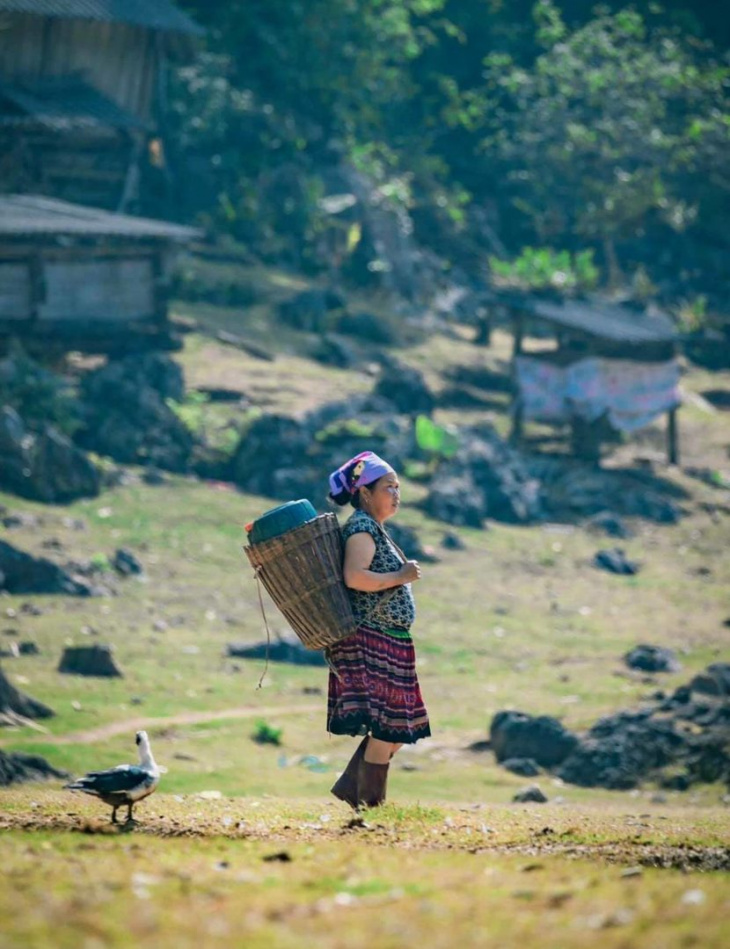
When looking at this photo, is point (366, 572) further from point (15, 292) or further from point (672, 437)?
point (672, 437)

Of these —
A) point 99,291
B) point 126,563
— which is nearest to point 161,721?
point 126,563

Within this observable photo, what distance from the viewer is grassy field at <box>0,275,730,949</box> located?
257 inches

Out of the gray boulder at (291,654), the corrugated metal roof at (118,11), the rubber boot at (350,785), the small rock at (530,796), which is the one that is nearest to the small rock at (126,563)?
the gray boulder at (291,654)

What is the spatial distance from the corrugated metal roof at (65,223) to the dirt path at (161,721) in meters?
12.0

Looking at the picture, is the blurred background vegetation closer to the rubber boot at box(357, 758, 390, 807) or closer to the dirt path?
the dirt path

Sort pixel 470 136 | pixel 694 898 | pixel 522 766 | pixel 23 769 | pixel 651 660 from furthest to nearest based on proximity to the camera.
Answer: pixel 470 136 < pixel 651 660 < pixel 522 766 < pixel 23 769 < pixel 694 898

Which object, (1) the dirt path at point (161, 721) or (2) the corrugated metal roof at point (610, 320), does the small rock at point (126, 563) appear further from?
(2) the corrugated metal roof at point (610, 320)

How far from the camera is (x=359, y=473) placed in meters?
9.71

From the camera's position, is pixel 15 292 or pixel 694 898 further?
pixel 15 292

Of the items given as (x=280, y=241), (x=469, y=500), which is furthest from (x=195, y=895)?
(x=280, y=241)

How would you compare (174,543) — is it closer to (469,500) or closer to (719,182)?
(469,500)

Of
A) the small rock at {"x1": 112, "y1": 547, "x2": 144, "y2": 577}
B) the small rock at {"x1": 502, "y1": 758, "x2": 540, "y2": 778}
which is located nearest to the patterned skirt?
the small rock at {"x1": 502, "y1": 758, "x2": 540, "y2": 778}

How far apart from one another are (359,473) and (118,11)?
90.7 ft

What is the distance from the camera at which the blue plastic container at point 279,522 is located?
934 centimetres
